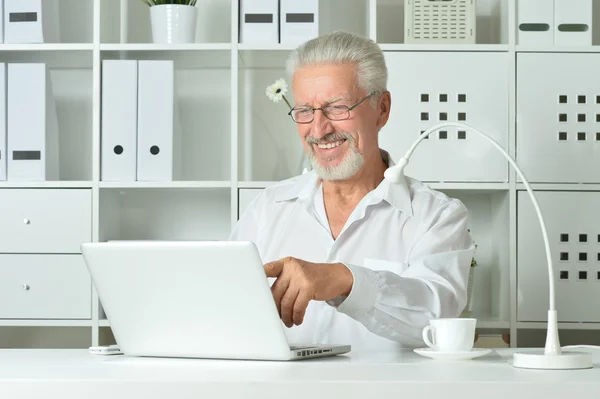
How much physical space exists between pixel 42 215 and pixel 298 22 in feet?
3.35

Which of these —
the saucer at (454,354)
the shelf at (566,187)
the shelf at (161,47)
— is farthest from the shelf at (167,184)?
the saucer at (454,354)

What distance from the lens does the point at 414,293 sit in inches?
65.8

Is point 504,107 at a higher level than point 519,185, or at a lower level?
higher

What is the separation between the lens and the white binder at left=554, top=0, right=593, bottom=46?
281 centimetres

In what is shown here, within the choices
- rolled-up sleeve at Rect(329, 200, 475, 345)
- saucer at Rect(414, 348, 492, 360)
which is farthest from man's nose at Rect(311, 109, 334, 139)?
saucer at Rect(414, 348, 492, 360)

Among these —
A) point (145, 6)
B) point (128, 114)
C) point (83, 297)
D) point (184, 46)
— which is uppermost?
point (145, 6)

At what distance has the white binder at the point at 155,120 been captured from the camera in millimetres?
2826

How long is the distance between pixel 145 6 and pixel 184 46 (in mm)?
455

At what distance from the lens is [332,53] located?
82.6 inches

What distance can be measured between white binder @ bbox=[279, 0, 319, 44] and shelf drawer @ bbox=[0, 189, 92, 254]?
2.65 ft

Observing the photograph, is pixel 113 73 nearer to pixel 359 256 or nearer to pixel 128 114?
pixel 128 114

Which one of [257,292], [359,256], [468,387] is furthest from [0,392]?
[359,256]

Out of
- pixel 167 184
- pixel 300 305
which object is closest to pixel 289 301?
pixel 300 305

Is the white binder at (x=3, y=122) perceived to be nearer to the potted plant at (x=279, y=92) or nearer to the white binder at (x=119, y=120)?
the white binder at (x=119, y=120)
